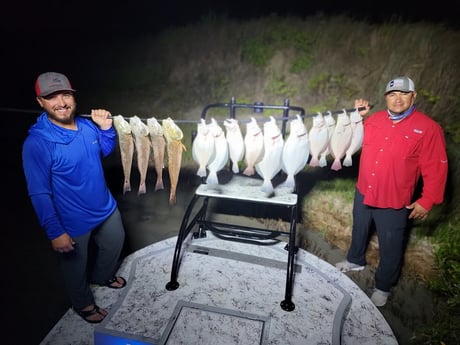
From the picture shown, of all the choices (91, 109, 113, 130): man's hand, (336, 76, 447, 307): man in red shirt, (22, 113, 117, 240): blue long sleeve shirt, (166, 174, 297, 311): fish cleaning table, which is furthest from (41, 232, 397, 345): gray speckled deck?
(91, 109, 113, 130): man's hand

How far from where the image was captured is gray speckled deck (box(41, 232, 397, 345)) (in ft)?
7.46

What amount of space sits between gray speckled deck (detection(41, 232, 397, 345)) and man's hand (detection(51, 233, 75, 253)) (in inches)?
28.2

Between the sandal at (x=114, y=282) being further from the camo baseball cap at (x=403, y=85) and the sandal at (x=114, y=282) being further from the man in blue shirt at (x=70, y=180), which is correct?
the camo baseball cap at (x=403, y=85)

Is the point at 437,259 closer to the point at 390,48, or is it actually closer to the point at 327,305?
the point at 327,305

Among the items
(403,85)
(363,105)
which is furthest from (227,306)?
(403,85)

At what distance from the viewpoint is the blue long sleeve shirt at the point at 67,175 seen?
6.15 feet

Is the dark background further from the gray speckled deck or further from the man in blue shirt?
the man in blue shirt

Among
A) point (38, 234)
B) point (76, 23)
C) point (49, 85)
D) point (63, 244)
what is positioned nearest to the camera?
point (49, 85)

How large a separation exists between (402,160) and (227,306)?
210 centimetres

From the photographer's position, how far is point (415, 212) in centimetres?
256

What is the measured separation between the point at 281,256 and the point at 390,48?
18.6 ft

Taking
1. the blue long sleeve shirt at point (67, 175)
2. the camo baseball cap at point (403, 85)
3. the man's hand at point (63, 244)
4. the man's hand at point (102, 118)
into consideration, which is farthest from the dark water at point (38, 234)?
the camo baseball cap at point (403, 85)

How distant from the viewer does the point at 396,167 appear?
251cm

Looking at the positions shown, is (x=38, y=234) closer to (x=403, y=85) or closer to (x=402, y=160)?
(x=402, y=160)
